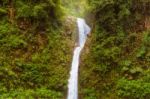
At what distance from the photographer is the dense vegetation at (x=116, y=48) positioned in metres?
14.4

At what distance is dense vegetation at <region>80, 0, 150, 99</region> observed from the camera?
14.4 metres

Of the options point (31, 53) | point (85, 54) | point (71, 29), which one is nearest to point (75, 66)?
point (85, 54)

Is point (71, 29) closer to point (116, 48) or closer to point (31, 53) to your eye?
point (31, 53)

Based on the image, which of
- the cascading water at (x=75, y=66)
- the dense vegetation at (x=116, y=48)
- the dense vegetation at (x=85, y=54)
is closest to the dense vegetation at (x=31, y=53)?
the dense vegetation at (x=85, y=54)

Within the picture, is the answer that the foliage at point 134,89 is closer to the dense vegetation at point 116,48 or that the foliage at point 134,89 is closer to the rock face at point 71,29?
the dense vegetation at point 116,48

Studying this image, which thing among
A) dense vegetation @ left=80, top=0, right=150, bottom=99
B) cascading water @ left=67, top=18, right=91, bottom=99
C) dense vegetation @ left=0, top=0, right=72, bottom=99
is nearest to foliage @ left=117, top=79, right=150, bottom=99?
dense vegetation @ left=80, top=0, right=150, bottom=99

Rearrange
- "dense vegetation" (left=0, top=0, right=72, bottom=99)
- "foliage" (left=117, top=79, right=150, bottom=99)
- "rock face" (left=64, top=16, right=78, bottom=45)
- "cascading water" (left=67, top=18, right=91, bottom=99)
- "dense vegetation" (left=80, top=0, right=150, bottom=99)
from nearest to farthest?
1. "foliage" (left=117, top=79, right=150, bottom=99)
2. "dense vegetation" (left=80, top=0, right=150, bottom=99)
3. "dense vegetation" (left=0, top=0, right=72, bottom=99)
4. "cascading water" (left=67, top=18, right=91, bottom=99)
5. "rock face" (left=64, top=16, right=78, bottom=45)

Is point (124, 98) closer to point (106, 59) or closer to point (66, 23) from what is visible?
point (106, 59)

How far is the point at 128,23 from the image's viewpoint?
15.3 m

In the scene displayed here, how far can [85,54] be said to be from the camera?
55.0 feet

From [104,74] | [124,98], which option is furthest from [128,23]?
[124,98]

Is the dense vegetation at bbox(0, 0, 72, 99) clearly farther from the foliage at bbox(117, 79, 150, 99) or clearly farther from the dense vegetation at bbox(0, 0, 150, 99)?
the foliage at bbox(117, 79, 150, 99)

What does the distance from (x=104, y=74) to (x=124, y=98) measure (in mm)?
1613

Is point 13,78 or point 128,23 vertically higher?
point 128,23
